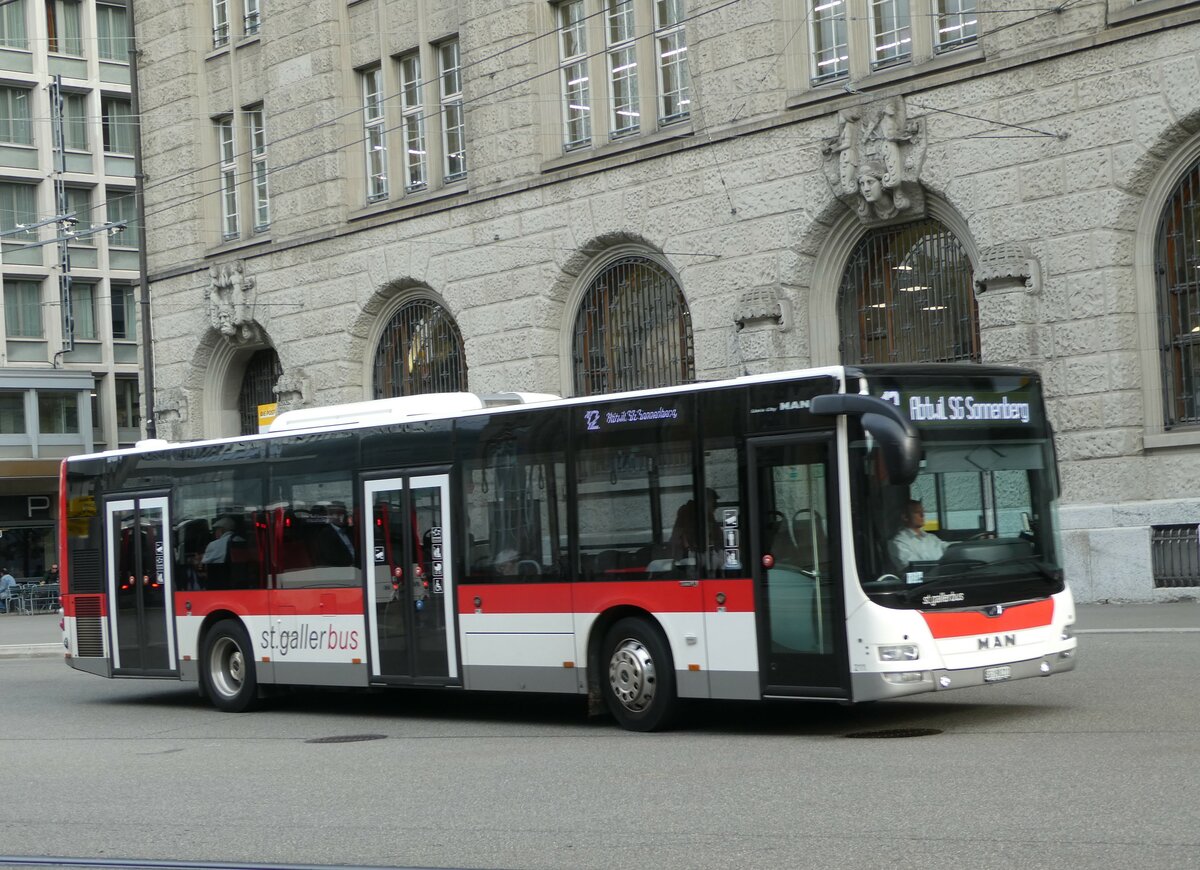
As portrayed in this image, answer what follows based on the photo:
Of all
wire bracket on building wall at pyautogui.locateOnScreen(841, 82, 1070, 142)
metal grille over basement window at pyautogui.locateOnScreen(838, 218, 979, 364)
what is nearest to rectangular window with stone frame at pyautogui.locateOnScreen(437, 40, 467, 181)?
metal grille over basement window at pyautogui.locateOnScreen(838, 218, 979, 364)

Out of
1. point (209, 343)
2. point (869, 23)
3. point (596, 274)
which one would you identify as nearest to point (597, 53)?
point (596, 274)

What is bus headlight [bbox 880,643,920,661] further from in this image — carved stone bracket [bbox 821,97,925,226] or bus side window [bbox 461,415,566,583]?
carved stone bracket [bbox 821,97,925,226]

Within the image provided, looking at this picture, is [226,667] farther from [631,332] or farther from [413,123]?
[413,123]

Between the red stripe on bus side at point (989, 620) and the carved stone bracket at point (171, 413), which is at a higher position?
the carved stone bracket at point (171, 413)

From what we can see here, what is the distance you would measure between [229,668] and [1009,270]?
10909mm

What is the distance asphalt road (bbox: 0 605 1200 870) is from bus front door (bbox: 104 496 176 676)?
5.14 feet

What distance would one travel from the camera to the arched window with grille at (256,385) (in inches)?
1384

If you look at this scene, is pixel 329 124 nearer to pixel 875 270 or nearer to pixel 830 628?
pixel 875 270

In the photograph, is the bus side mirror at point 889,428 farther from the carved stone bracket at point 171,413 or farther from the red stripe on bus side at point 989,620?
the carved stone bracket at point 171,413

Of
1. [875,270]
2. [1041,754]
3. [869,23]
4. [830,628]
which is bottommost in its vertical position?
[1041,754]

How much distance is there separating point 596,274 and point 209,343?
11.1 meters

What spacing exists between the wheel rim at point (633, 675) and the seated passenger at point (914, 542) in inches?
85.3

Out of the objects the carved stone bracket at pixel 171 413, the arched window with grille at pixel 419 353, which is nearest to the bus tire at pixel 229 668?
the arched window with grille at pixel 419 353

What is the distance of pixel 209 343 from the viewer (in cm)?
3538
